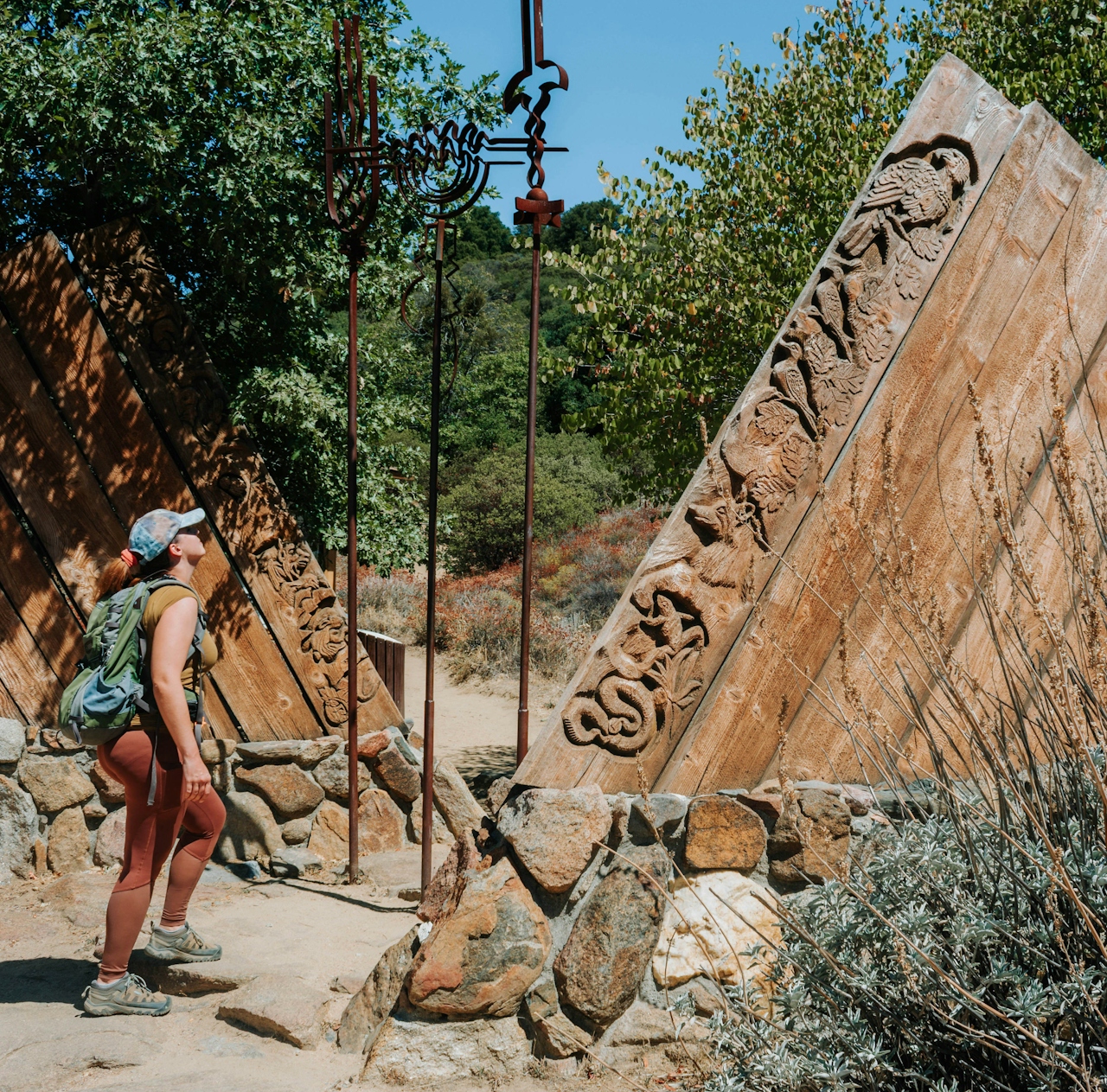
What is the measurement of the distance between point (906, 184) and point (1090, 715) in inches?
62.8

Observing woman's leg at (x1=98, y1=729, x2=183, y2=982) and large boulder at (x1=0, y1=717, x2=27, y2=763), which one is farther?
large boulder at (x1=0, y1=717, x2=27, y2=763)

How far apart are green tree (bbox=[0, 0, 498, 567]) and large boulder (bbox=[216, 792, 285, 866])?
5.08ft

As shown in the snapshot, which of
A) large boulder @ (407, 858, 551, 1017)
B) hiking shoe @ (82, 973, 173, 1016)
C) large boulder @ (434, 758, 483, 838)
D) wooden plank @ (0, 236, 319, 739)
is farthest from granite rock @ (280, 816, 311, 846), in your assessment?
large boulder @ (407, 858, 551, 1017)

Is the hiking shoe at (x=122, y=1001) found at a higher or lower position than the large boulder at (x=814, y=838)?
lower

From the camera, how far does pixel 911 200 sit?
2881 millimetres

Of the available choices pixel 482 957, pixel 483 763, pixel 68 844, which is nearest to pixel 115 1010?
pixel 482 957

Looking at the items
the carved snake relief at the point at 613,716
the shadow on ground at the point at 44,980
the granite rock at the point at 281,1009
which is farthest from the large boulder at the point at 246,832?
the carved snake relief at the point at 613,716

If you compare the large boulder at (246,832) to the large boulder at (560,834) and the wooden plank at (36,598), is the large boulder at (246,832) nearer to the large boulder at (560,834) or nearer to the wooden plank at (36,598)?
the wooden plank at (36,598)

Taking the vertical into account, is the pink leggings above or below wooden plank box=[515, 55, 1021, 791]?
below

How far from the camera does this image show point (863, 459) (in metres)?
2.86

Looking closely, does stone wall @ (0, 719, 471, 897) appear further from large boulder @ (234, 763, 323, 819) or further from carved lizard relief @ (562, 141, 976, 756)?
carved lizard relief @ (562, 141, 976, 756)

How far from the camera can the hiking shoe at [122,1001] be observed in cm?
310

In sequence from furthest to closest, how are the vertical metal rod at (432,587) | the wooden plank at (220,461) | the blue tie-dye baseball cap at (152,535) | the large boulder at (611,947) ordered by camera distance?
1. the wooden plank at (220,461)
2. the vertical metal rod at (432,587)
3. the blue tie-dye baseball cap at (152,535)
4. the large boulder at (611,947)

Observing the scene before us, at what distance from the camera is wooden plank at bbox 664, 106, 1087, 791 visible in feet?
9.37
